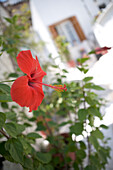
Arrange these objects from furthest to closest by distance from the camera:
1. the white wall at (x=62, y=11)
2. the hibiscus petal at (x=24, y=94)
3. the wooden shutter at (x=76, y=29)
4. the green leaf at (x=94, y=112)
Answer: the wooden shutter at (x=76, y=29) < the white wall at (x=62, y=11) < the green leaf at (x=94, y=112) < the hibiscus petal at (x=24, y=94)

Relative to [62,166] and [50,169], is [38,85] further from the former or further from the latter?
[62,166]

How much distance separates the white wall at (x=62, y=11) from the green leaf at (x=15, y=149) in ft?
22.0

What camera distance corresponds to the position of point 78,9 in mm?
6891

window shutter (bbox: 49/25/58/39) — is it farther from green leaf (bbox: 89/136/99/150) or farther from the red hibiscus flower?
the red hibiscus flower

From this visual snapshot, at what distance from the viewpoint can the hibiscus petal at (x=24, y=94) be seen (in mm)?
514

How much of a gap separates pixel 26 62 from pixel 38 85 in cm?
12

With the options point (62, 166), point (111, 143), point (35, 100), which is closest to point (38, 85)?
point (35, 100)

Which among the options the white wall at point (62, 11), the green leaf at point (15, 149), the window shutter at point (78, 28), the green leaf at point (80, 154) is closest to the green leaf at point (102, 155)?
the green leaf at point (80, 154)

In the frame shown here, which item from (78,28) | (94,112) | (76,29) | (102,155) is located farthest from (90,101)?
(76,29)

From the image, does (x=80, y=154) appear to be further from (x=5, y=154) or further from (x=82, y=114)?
(x=5, y=154)

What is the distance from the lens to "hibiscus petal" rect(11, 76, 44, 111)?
20.2 inches

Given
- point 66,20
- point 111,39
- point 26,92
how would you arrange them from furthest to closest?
point 66,20 → point 111,39 → point 26,92

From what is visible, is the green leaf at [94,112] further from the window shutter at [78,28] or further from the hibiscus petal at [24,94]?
the window shutter at [78,28]

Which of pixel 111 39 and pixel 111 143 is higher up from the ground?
pixel 111 39
